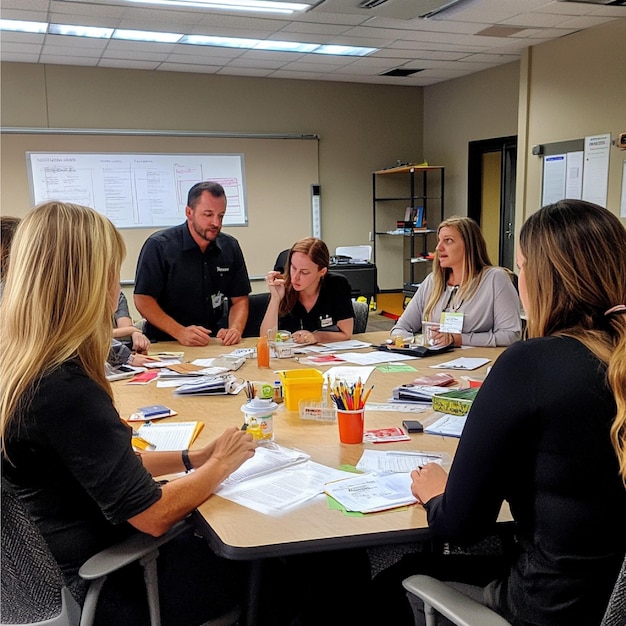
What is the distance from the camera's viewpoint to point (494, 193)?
745 cm

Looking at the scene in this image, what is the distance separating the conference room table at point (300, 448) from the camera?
50.6 inches

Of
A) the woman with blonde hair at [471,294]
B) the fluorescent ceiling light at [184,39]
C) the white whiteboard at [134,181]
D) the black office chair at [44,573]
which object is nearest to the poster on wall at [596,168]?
the fluorescent ceiling light at [184,39]

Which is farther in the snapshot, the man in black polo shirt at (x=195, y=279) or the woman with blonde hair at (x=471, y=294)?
the man in black polo shirt at (x=195, y=279)

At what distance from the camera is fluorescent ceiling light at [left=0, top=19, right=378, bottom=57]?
494 cm

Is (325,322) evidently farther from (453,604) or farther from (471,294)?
(453,604)

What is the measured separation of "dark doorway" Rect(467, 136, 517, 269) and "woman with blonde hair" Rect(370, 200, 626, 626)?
5.97m

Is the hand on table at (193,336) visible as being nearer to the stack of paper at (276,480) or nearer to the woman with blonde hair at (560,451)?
the stack of paper at (276,480)

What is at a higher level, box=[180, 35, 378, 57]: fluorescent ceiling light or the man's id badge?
box=[180, 35, 378, 57]: fluorescent ceiling light

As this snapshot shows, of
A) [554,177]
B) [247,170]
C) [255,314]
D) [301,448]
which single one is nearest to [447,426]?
Answer: [301,448]

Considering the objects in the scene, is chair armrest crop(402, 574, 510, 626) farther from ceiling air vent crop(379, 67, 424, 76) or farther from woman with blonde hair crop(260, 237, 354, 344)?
ceiling air vent crop(379, 67, 424, 76)

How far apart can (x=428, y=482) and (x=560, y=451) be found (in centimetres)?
39

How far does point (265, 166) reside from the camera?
23.8ft

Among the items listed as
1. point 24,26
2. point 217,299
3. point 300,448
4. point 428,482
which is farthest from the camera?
point 24,26

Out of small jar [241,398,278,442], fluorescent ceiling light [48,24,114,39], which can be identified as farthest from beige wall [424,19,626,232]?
small jar [241,398,278,442]
